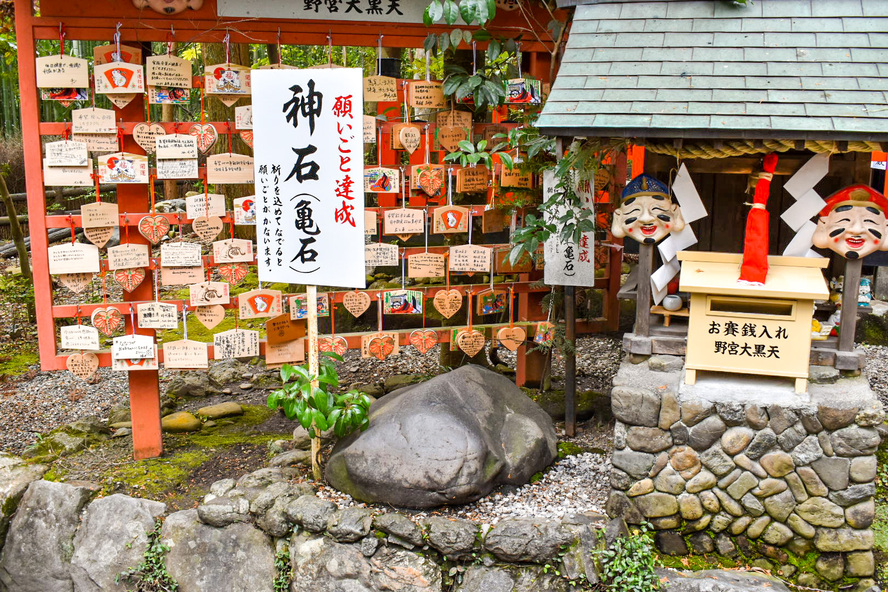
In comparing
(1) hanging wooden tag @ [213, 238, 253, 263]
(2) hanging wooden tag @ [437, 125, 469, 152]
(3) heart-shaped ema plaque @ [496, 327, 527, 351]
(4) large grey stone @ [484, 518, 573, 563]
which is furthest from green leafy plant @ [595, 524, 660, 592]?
(1) hanging wooden tag @ [213, 238, 253, 263]

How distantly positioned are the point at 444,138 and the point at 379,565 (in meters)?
3.21

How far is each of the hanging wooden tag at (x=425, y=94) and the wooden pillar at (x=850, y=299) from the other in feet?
10.2

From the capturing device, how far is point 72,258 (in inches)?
222

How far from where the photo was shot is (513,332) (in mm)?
6469

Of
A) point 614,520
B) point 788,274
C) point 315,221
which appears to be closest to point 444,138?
point 315,221

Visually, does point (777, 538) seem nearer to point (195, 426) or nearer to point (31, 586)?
point (195, 426)

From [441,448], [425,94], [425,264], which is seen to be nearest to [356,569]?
[441,448]

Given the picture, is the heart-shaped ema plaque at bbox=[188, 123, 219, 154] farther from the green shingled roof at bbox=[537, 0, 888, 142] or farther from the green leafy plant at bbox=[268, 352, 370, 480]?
the green shingled roof at bbox=[537, 0, 888, 142]

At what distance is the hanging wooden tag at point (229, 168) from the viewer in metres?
5.68

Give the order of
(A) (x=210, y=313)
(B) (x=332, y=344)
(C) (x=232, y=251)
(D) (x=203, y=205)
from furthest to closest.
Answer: (B) (x=332, y=344), (A) (x=210, y=313), (C) (x=232, y=251), (D) (x=203, y=205)

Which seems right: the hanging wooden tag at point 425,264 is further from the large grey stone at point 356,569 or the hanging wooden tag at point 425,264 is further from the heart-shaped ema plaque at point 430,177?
the large grey stone at point 356,569

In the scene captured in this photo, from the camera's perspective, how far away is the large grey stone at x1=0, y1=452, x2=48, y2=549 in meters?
5.57

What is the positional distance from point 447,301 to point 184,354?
82.3 inches

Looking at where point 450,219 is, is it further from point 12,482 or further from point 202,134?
point 12,482
